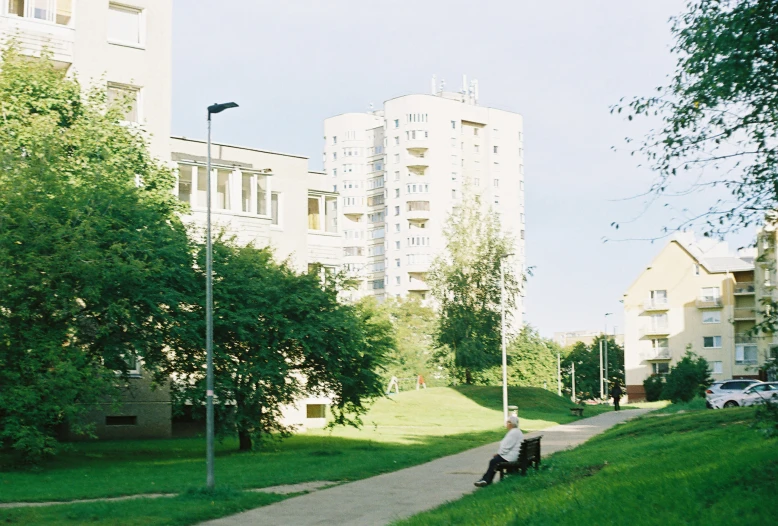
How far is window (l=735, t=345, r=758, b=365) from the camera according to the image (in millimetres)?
96688

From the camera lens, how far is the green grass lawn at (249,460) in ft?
63.7

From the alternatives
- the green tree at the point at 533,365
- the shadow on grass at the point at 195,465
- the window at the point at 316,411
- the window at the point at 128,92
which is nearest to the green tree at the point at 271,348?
the shadow on grass at the point at 195,465

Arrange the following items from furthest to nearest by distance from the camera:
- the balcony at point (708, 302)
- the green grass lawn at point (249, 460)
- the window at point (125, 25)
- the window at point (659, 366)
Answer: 1. the window at point (659, 366)
2. the balcony at point (708, 302)
3. the window at point (125, 25)
4. the green grass lawn at point (249, 460)

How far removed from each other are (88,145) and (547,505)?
2110cm

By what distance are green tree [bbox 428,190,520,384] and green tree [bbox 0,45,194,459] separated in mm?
33342

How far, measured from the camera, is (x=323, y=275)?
1232 inches

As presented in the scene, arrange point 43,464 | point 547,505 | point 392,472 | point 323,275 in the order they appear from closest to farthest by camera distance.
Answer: point 547,505 → point 392,472 → point 43,464 → point 323,275

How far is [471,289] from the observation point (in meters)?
62.2

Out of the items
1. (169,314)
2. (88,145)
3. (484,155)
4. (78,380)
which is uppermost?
(484,155)

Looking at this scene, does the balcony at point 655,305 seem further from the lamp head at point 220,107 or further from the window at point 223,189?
the lamp head at point 220,107

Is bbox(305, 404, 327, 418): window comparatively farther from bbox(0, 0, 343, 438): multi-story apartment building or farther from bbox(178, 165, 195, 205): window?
bbox(178, 165, 195, 205): window

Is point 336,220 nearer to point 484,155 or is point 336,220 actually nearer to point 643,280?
point 643,280

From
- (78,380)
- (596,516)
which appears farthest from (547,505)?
(78,380)

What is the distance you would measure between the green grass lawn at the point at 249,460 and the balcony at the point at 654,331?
5796 centimetres
